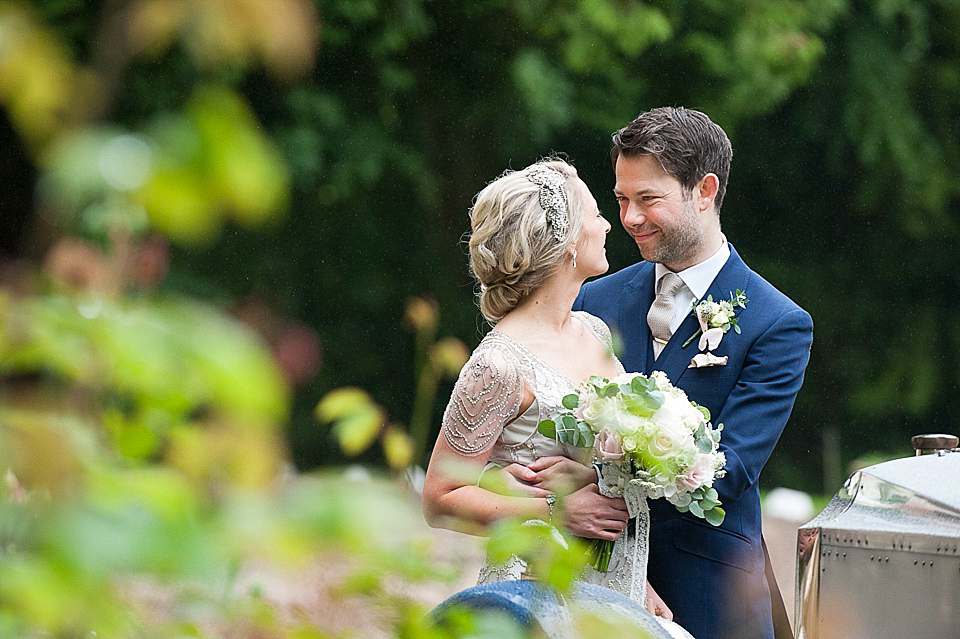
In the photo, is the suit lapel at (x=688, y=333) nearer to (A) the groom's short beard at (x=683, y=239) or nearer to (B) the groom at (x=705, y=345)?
(B) the groom at (x=705, y=345)

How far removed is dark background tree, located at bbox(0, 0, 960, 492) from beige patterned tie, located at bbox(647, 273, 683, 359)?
7.18 m

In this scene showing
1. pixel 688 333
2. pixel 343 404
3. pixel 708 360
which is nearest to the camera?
pixel 343 404

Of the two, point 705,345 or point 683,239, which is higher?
point 683,239

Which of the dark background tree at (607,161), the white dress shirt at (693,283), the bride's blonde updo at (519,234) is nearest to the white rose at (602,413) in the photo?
the bride's blonde updo at (519,234)

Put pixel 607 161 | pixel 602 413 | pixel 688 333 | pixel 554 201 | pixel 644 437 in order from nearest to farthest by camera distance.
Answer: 1. pixel 644 437
2. pixel 602 413
3. pixel 554 201
4. pixel 688 333
5. pixel 607 161

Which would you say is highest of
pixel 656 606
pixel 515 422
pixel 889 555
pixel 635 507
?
pixel 515 422

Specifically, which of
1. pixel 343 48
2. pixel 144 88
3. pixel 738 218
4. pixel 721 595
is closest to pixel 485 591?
pixel 721 595

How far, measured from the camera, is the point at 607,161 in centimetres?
1516

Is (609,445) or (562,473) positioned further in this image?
(562,473)

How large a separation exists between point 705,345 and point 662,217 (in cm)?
39

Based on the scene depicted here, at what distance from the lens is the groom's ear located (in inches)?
136

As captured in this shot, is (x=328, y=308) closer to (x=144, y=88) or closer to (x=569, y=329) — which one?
(x=144, y=88)

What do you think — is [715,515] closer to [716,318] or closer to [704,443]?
[704,443]

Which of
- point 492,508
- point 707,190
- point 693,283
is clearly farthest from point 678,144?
point 492,508
